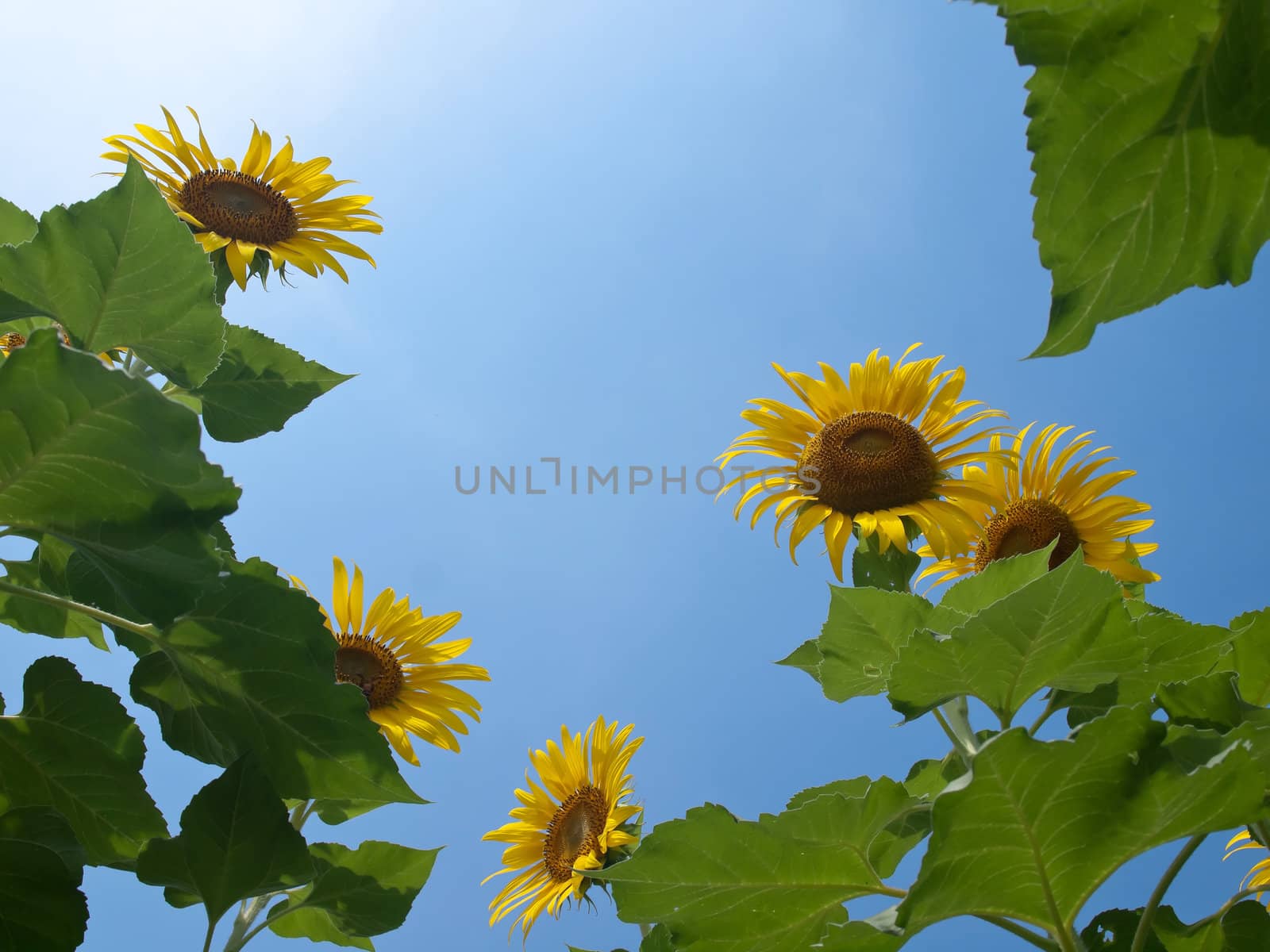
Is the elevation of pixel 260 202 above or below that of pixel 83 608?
above

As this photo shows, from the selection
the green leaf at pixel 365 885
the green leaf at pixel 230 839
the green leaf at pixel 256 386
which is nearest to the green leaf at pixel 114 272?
the green leaf at pixel 230 839

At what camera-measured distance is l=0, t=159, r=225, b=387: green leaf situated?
120cm

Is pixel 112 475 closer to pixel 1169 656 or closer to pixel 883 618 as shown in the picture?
pixel 883 618

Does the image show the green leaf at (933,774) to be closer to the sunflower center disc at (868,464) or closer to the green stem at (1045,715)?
the green stem at (1045,715)

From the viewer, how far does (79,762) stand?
4.14 ft

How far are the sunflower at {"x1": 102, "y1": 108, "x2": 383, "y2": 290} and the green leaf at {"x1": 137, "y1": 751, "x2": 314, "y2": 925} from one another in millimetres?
2478

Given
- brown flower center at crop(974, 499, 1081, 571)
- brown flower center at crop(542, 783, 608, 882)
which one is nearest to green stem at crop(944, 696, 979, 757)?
brown flower center at crop(974, 499, 1081, 571)

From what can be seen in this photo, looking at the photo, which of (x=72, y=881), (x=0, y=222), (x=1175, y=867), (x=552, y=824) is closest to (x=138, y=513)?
(x=72, y=881)

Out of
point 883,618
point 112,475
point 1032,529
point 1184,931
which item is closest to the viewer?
point 112,475

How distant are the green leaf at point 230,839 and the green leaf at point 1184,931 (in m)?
0.94

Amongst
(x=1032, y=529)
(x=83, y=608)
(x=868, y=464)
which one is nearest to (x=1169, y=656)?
(x=83, y=608)

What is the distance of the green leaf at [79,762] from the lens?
4.14 feet

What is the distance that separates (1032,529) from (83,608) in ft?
9.91

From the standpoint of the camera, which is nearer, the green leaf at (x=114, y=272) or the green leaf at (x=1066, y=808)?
the green leaf at (x=1066, y=808)
